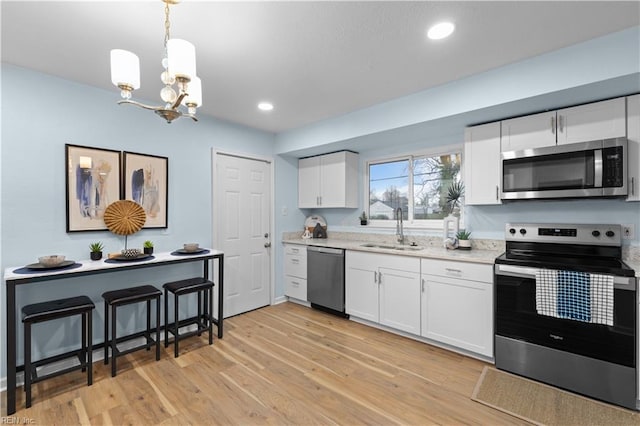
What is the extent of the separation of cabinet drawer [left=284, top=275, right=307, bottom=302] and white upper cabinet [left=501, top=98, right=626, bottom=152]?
2859 mm

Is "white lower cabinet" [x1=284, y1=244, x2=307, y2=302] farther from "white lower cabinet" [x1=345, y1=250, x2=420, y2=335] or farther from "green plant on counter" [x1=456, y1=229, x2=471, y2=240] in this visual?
"green plant on counter" [x1=456, y1=229, x2=471, y2=240]

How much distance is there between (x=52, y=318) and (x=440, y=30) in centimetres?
330

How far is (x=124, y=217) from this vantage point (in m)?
2.80

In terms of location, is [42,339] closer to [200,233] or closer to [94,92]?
[200,233]

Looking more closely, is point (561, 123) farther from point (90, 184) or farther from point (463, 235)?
point (90, 184)

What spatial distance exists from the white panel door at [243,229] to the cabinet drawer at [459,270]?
222 cm

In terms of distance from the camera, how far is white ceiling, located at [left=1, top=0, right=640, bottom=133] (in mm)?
1690

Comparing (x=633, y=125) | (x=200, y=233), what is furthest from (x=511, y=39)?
(x=200, y=233)

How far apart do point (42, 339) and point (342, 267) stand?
2.82m

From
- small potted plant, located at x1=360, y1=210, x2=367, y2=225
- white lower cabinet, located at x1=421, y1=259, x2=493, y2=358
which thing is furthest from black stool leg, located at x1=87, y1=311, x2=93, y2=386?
small potted plant, located at x1=360, y1=210, x2=367, y2=225

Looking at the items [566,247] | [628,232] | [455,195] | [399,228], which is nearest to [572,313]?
[566,247]

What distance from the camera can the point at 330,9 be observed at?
1707 millimetres

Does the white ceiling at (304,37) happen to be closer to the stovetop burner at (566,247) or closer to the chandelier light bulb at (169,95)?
the chandelier light bulb at (169,95)

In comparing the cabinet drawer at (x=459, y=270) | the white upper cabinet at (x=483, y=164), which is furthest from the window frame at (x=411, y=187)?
the cabinet drawer at (x=459, y=270)
